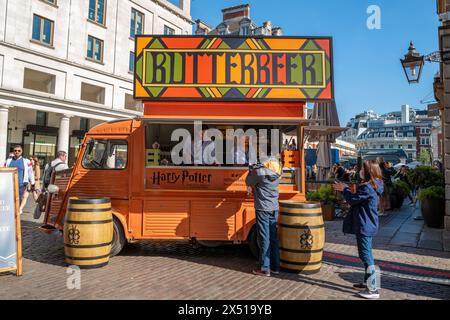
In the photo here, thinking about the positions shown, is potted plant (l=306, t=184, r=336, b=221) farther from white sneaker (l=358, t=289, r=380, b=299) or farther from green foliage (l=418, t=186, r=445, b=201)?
white sneaker (l=358, t=289, r=380, b=299)

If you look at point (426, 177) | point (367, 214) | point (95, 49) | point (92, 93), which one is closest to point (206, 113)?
point (367, 214)

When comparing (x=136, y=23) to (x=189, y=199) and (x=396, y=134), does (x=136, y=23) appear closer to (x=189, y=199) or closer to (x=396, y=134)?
(x=189, y=199)

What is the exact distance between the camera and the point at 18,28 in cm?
1823

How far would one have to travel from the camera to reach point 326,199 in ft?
32.5

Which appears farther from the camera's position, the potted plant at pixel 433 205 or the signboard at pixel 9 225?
the potted plant at pixel 433 205

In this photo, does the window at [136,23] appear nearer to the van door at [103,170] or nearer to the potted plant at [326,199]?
the potted plant at [326,199]

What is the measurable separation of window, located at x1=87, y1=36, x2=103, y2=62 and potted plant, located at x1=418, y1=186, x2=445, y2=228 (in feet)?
70.2

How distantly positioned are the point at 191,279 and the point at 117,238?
172 centimetres

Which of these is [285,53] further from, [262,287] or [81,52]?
[81,52]

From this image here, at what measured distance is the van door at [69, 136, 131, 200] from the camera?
571cm

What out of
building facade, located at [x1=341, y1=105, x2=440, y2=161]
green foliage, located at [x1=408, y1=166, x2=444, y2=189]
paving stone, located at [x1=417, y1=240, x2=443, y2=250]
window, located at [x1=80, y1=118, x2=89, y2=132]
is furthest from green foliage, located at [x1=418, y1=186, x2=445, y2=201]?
building facade, located at [x1=341, y1=105, x2=440, y2=161]

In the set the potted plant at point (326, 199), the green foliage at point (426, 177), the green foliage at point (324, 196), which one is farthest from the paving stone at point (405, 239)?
the green foliage at point (426, 177)

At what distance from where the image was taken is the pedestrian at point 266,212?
4.81 meters

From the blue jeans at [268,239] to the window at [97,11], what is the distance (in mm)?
22353
